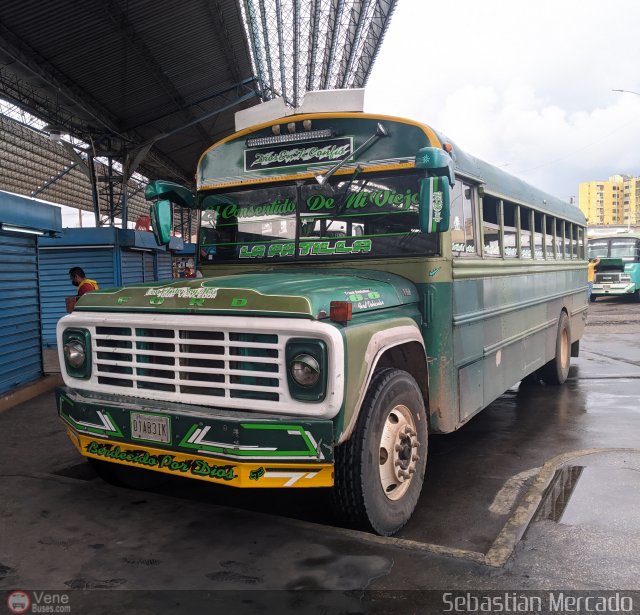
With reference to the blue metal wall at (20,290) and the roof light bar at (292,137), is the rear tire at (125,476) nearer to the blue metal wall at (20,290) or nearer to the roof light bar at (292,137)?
the roof light bar at (292,137)

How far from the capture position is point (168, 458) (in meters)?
3.64

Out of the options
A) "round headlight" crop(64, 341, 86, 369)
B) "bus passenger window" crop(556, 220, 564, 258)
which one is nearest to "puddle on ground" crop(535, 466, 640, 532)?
"round headlight" crop(64, 341, 86, 369)

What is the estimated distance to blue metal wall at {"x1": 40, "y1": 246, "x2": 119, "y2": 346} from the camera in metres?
13.7

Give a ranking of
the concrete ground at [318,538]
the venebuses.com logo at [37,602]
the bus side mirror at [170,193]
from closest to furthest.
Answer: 1. the venebuses.com logo at [37,602]
2. the concrete ground at [318,538]
3. the bus side mirror at [170,193]

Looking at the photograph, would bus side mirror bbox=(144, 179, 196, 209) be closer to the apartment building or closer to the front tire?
the front tire

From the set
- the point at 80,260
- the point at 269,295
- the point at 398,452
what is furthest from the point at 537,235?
the point at 80,260

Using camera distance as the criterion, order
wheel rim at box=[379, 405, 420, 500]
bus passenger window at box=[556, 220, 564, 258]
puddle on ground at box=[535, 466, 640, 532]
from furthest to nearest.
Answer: bus passenger window at box=[556, 220, 564, 258] < puddle on ground at box=[535, 466, 640, 532] < wheel rim at box=[379, 405, 420, 500]

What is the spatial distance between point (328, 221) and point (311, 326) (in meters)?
1.60

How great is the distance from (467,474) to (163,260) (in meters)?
13.5

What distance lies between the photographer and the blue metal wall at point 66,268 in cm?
1373

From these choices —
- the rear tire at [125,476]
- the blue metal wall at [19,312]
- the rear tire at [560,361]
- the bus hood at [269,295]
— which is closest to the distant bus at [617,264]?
the rear tire at [560,361]

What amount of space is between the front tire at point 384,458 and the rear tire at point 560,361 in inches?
198

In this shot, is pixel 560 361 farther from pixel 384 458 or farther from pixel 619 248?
pixel 619 248

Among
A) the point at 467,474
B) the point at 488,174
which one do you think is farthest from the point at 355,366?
the point at 488,174
